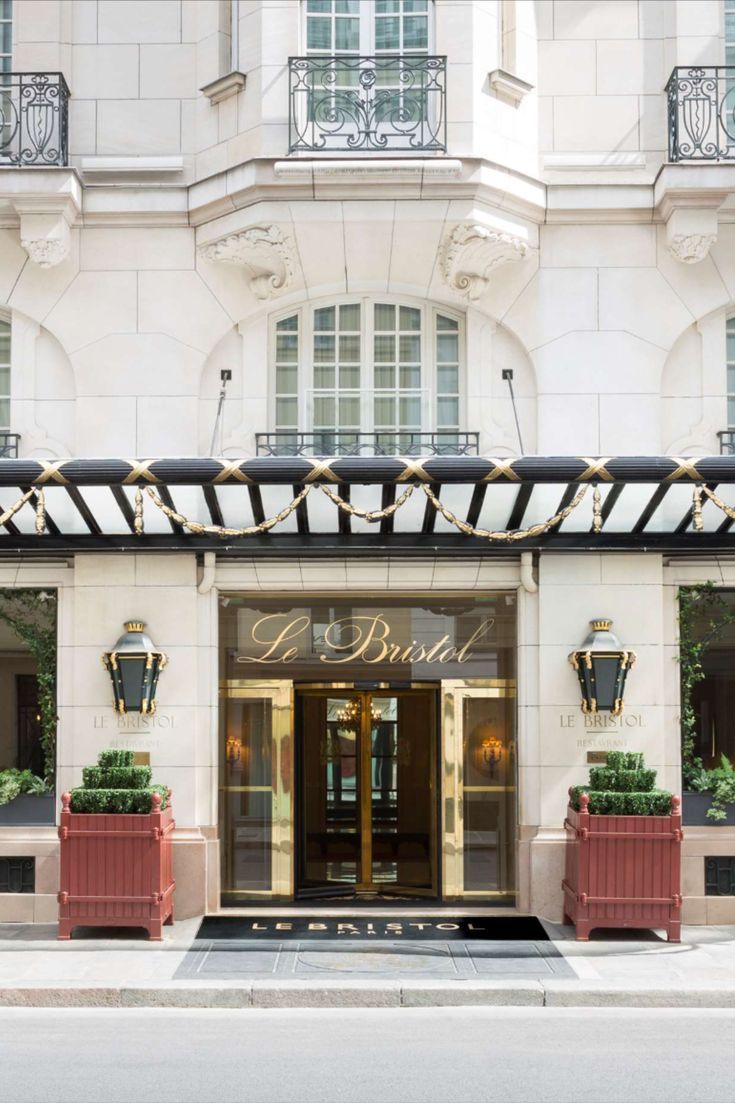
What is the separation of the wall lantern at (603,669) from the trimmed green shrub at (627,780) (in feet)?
3.21

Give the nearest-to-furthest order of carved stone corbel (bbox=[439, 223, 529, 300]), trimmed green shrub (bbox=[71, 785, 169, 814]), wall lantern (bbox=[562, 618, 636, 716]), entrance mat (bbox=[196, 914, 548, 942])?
trimmed green shrub (bbox=[71, 785, 169, 814]), entrance mat (bbox=[196, 914, 548, 942]), wall lantern (bbox=[562, 618, 636, 716]), carved stone corbel (bbox=[439, 223, 529, 300])

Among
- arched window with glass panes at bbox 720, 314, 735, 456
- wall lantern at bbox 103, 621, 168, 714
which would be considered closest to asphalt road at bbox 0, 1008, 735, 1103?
wall lantern at bbox 103, 621, 168, 714

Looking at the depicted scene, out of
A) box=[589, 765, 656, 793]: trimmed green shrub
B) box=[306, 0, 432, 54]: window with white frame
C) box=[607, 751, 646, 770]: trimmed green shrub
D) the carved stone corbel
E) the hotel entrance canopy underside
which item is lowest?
box=[589, 765, 656, 793]: trimmed green shrub

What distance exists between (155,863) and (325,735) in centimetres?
302

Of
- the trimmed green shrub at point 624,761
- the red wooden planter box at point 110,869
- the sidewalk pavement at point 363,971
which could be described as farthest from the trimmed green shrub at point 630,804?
the red wooden planter box at point 110,869

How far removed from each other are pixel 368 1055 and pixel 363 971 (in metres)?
2.08

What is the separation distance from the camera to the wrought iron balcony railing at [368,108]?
529 inches

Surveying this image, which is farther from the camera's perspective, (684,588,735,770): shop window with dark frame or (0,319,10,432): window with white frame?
(0,319,10,432): window with white frame

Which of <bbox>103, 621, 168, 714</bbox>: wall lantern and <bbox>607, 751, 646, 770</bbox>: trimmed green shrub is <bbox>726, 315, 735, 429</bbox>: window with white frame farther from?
<bbox>103, 621, 168, 714</bbox>: wall lantern

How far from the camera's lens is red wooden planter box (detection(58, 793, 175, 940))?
1216cm

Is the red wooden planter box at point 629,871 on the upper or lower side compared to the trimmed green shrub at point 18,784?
lower

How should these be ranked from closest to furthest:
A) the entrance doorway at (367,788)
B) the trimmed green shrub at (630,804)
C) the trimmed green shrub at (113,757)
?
the trimmed green shrub at (630,804)
the trimmed green shrub at (113,757)
the entrance doorway at (367,788)

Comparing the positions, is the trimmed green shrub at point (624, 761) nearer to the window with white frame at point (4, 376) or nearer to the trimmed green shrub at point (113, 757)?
the trimmed green shrub at point (113, 757)

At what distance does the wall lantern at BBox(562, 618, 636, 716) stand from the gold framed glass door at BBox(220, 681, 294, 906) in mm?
3123
